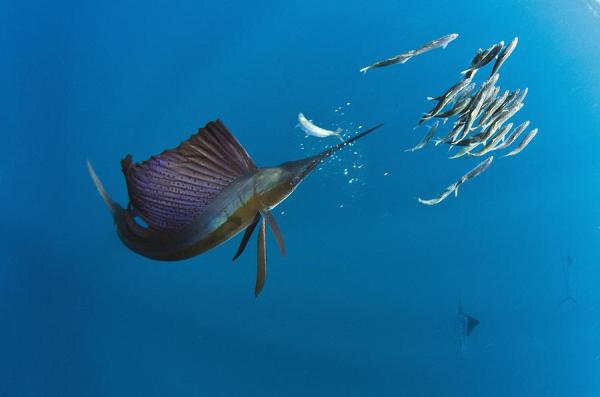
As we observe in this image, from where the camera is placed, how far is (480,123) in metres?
2.32

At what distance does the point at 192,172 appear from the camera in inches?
39.7

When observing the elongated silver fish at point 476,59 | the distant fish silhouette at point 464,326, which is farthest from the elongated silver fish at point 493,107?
the distant fish silhouette at point 464,326

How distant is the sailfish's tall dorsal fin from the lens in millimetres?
1007

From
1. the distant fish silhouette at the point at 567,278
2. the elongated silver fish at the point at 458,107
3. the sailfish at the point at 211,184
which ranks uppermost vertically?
the elongated silver fish at the point at 458,107

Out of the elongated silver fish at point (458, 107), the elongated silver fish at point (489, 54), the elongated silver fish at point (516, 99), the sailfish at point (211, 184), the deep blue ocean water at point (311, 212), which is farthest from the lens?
the deep blue ocean water at point (311, 212)

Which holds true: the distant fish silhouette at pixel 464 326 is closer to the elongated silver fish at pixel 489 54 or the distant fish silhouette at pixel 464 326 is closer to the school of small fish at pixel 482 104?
the school of small fish at pixel 482 104

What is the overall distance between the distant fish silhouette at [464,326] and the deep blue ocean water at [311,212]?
0.09 m

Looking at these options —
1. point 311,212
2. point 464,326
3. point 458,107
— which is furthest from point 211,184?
point 464,326

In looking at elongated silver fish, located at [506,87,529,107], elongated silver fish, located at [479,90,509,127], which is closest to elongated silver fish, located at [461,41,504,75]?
elongated silver fish, located at [479,90,509,127]

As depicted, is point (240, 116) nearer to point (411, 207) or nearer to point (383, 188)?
point (383, 188)

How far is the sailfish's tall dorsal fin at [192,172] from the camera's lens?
1007 millimetres

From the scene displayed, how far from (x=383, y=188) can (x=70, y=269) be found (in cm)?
305

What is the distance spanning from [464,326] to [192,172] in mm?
4818

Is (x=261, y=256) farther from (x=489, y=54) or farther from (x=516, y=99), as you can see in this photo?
(x=516, y=99)
